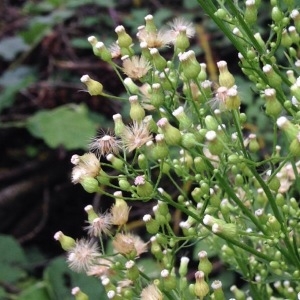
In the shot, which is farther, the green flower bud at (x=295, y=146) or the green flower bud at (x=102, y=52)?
the green flower bud at (x=102, y=52)

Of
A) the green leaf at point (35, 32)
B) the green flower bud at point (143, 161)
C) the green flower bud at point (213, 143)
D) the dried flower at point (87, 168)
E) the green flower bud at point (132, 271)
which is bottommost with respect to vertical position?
the green leaf at point (35, 32)

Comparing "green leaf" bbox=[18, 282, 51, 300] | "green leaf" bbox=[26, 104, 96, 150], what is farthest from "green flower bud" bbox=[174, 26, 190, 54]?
"green leaf" bbox=[26, 104, 96, 150]

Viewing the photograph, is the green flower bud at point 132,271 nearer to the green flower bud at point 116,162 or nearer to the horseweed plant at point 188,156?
the horseweed plant at point 188,156

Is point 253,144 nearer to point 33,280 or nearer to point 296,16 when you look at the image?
point 296,16

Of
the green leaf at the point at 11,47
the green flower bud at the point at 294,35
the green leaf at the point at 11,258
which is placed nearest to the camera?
the green flower bud at the point at 294,35

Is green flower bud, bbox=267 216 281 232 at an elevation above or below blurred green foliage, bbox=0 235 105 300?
above

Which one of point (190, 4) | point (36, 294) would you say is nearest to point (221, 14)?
point (36, 294)

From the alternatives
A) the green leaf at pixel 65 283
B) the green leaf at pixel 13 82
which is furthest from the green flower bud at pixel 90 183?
the green leaf at pixel 13 82

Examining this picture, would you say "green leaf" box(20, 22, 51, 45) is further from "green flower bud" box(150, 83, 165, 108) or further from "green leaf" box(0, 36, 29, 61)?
"green flower bud" box(150, 83, 165, 108)
